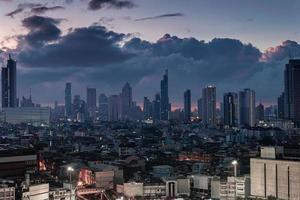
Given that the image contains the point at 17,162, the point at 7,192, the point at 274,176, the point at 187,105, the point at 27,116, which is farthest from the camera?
the point at 187,105

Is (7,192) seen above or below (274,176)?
above

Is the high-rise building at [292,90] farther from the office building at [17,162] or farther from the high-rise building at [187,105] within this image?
the office building at [17,162]

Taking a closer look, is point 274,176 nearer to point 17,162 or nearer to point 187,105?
point 17,162

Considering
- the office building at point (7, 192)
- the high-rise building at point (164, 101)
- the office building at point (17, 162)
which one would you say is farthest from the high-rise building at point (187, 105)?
the office building at point (7, 192)

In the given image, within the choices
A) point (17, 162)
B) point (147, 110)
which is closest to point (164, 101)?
point (147, 110)

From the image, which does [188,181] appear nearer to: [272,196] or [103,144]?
[272,196]

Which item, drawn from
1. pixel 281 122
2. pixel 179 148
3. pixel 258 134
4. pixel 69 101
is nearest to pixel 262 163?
pixel 179 148
